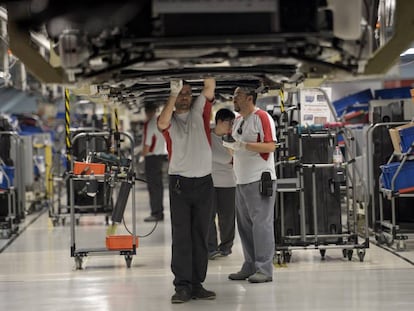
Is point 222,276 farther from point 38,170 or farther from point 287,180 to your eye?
point 38,170

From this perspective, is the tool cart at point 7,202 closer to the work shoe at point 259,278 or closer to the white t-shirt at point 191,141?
the work shoe at point 259,278

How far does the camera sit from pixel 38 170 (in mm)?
17703

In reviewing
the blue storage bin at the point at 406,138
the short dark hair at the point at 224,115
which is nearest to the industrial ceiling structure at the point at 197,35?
the short dark hair at the point at 224,115

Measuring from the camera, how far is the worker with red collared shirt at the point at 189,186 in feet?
23.6

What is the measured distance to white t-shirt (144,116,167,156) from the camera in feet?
45.8

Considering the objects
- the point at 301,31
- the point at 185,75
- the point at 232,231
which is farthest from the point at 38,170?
the point at 301,31

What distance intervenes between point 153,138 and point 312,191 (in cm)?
544

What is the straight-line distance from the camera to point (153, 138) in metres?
14.4

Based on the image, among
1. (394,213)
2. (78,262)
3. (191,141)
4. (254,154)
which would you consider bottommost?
(78,262)

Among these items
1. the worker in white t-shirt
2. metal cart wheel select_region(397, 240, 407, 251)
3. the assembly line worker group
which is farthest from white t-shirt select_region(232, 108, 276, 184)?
metal cart wheel select_region(397, 240, 407, 251)

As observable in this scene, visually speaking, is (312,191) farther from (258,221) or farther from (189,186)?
(189,186)

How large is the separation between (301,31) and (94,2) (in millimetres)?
1198

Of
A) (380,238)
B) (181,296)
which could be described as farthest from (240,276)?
(380,238)

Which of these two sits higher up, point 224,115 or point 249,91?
point 249,91
